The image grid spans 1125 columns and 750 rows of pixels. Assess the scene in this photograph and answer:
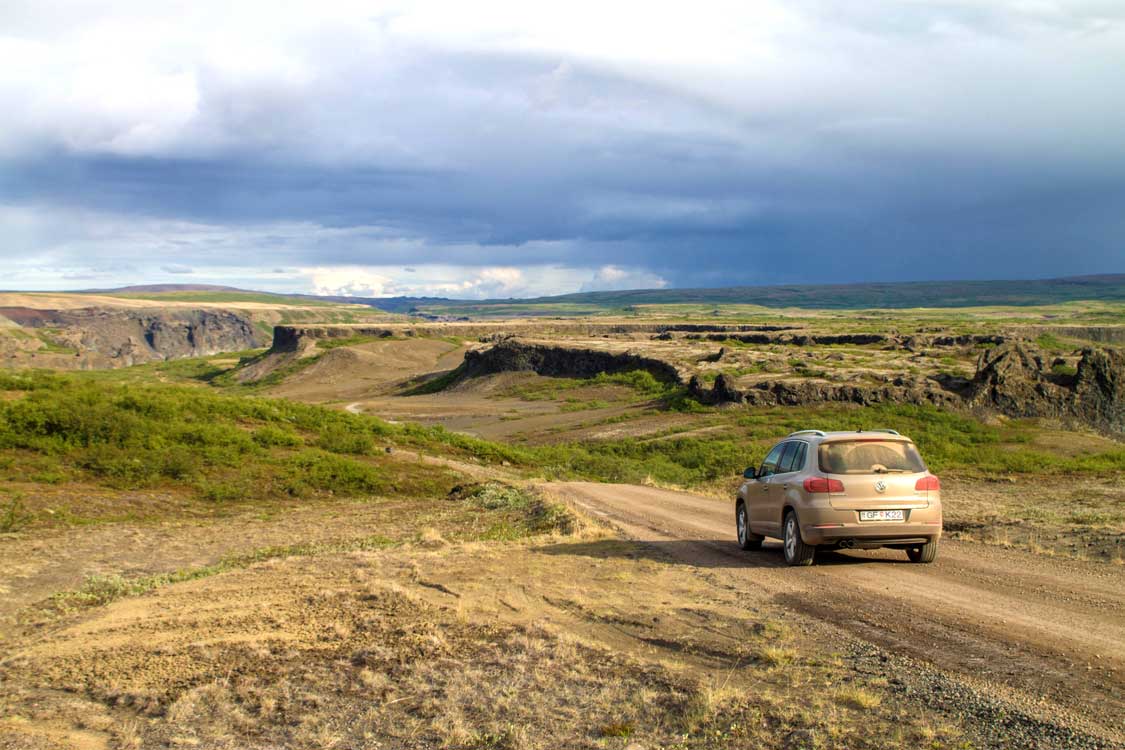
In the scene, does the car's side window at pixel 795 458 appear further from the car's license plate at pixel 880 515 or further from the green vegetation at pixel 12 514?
the green vegetation at pixel 12 514

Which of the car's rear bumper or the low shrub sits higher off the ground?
the car's rear bumper

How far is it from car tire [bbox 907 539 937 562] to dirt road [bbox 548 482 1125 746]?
149mm

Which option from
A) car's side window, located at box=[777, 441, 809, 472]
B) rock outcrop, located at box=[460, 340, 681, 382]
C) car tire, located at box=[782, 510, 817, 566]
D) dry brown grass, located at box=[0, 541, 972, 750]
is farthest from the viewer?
rock outcrop, located at box=[460, 340, 681, 382]

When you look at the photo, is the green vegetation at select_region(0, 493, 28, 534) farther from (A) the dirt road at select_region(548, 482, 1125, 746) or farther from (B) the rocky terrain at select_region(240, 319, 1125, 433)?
(B) the rocky terrain at select_region(240, 319, 1125, 433)

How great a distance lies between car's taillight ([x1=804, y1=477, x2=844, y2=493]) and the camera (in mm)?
11914

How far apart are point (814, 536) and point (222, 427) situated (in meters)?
20.2

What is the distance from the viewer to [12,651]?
8992 mm

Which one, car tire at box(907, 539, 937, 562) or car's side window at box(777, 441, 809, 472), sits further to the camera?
car's side window at box(777, 441, 809, 472)

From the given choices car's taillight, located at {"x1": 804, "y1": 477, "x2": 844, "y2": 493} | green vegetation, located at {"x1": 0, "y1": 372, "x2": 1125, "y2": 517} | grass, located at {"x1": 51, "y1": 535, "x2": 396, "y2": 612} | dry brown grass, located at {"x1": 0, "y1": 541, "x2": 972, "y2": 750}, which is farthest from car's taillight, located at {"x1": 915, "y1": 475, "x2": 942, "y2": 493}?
green vegetation, located at {"x1": 0, "y1": 372, "x2": 1125, "y2": 517}

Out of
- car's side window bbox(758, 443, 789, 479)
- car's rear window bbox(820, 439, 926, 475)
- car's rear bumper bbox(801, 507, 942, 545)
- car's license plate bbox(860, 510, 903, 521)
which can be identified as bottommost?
car's rear bumper bbox(801, 507, 942, 545)

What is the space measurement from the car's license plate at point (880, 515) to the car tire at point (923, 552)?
0.86m

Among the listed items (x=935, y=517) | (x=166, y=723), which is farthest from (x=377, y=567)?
(x=935, y=517)

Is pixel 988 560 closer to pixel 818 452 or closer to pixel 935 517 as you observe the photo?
pixel 935 517

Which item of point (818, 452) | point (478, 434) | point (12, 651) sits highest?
point (818, 452)
